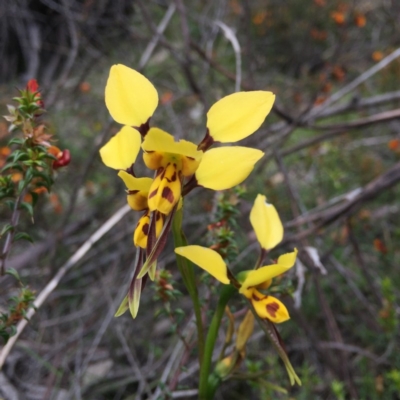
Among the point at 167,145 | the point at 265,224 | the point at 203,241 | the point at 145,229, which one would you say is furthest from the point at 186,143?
the point at 203,241

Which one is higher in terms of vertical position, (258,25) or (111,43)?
(111,43)

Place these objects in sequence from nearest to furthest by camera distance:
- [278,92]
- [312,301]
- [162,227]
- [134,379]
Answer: [162,227] < [134,379] < [312,301] < [278,92]

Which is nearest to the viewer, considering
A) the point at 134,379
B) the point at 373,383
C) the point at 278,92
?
the point at 373,383

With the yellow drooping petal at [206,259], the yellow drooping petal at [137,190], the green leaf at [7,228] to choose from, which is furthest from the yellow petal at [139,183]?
the green leaf at [7,228]

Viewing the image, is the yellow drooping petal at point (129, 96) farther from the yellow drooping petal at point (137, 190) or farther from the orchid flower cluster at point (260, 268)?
the orchid flower cluster at point (260, 268)

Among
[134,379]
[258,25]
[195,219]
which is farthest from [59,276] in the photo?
[258,25]

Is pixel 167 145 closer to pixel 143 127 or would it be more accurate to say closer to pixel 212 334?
pixel 143 127

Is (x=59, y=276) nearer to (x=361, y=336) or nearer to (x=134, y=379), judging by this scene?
(x=134, y=379)
